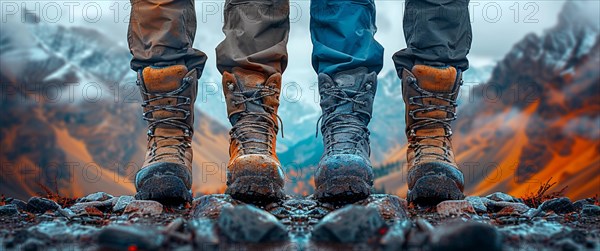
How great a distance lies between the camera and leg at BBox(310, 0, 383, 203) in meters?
3.09

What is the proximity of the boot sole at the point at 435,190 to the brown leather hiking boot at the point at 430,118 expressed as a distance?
73 mm

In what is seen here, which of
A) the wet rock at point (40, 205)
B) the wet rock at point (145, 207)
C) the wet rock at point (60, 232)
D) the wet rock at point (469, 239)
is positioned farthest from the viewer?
the wet rock at point (40, 205)

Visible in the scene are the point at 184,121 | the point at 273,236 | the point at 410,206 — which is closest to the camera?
the point at 273,236

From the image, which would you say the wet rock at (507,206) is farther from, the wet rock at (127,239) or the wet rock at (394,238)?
the wet rock at (127,239)

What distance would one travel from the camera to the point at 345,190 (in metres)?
2.83

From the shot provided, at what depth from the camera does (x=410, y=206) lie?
3.15m

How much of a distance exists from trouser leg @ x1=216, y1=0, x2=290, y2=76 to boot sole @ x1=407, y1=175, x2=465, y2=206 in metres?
0.94

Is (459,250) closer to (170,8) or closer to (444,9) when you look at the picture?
(444,9)

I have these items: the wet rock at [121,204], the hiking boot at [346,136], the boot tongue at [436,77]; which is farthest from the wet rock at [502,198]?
the wet rock at [121,204]

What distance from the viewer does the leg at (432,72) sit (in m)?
3.26

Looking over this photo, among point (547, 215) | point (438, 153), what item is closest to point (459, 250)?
point (547, 215)

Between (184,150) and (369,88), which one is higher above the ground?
(369,88)

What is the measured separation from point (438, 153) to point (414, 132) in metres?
0.18

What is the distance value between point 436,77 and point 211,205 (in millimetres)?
1336
